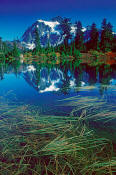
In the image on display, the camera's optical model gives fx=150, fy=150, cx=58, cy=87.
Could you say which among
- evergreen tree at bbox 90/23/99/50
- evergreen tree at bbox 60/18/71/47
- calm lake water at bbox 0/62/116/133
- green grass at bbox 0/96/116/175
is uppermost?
evergreen tree at bbox 60/18/71/47

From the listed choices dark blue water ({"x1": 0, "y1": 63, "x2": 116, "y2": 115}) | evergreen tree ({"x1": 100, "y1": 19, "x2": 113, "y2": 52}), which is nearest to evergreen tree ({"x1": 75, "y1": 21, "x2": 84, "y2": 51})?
evergreen tree ({"x1": 100, "y1": 19, "x2": 113, "y2": 52})

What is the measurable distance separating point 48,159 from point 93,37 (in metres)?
46.2

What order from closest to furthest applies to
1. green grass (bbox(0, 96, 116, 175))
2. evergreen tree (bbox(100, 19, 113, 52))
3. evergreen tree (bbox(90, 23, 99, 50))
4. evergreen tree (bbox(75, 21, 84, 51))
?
green grass (bbox(0, 96, 116, 175)) → evergreen tree (bbox(100, 19, 113, 52)) → evergreen tree (bbox(90, 23, 99, 50)) → evergreen tree (bbox(75, 21, 84, 51))

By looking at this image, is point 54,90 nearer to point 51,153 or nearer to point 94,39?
point 51,153

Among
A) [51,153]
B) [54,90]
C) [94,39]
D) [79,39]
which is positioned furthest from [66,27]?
[51,153]

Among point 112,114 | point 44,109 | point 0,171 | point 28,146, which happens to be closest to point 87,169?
point 28,146

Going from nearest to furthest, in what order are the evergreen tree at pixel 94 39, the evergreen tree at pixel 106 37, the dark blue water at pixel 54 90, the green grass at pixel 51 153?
the green grass at pixel 51 153, the dark blue water at pixel 54 90, the evergreen tree at pixel 106 37, the evergreen tree at pixel 94 39

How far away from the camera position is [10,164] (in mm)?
1964

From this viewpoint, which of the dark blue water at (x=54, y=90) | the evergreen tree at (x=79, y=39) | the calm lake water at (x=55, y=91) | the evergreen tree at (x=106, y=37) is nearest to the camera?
the calm lake water at (x=55, y=91)

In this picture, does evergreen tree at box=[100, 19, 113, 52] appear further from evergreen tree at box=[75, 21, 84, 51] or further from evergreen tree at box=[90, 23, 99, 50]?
evergreen tree at box=[75, 21, 84, 51]

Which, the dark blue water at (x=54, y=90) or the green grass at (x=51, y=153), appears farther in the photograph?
the dark blue water at (x=54, y=90)

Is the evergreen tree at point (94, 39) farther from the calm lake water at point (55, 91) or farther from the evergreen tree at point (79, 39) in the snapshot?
the calm lake water at point (55, 91)

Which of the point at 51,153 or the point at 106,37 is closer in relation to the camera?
the point at 51,153

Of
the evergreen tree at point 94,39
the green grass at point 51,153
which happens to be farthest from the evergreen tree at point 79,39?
the green grass at point 51,153
